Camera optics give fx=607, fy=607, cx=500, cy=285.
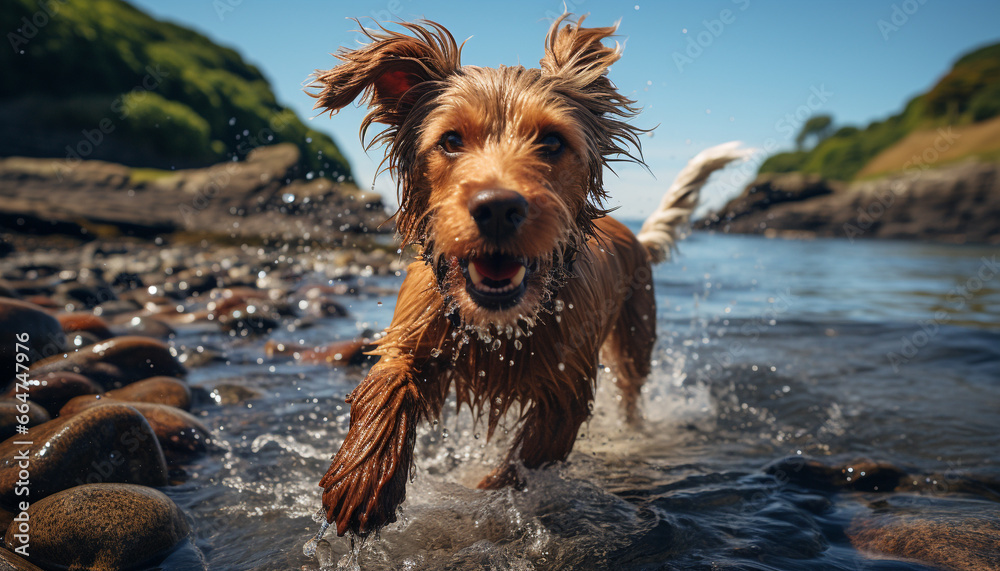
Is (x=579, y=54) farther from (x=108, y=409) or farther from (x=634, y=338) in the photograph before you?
(x=108, y=409)

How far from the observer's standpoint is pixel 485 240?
101 inches

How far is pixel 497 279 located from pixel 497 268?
52 millimetres

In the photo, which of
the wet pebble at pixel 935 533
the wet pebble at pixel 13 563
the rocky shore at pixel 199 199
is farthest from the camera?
the rocky shore at pixel 199 199

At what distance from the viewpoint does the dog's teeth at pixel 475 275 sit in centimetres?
275

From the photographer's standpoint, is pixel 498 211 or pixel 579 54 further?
pixel 579 54

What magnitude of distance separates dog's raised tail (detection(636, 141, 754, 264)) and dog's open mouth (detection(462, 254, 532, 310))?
12.2ft

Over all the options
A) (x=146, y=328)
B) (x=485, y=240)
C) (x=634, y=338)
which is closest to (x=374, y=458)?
(x=485, y=240)

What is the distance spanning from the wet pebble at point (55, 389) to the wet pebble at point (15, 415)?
0.33 metres

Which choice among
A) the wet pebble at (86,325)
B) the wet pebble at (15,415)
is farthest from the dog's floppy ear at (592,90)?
the wet pebble at (86,325)

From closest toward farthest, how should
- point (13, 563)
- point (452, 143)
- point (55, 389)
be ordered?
1. point (13, 563)
2. point (452, 143)
3. point (55, 389)

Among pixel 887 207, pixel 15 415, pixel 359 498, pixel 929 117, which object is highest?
pixel 929 117

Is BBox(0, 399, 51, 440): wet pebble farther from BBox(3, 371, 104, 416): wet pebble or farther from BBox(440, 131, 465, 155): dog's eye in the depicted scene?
BBox(440, 131, 465, 155): dog's eye

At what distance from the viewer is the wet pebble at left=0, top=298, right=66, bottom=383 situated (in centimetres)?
400

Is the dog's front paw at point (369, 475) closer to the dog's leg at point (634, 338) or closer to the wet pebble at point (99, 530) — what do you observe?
the wet pebble at point (99, 530)
